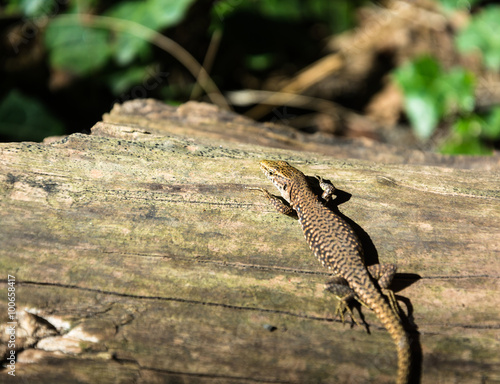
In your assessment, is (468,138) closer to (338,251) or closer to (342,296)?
(338,251)

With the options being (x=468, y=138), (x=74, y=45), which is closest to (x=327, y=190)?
(x=468, y=138)

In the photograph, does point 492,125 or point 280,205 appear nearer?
point 280,205

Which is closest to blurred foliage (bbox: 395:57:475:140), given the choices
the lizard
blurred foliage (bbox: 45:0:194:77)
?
the lizard

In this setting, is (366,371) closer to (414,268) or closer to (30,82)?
(414,268)

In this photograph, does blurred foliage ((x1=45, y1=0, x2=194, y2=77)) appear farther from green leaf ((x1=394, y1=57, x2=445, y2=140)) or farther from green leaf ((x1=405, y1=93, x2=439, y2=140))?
green leaf ((x1=405, y1=93, x2=439, y2=140))

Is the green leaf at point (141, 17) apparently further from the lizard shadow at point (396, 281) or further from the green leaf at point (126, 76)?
the lizard shadow at point (396, 281)

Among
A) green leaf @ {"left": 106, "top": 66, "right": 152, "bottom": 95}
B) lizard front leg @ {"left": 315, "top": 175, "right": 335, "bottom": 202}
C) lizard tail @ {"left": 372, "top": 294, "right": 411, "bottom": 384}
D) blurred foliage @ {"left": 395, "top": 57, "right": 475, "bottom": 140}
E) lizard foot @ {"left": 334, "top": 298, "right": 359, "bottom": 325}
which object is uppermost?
green leaf @ {"left": 106, "top": 66, "right": 152, "bottom": 95}
